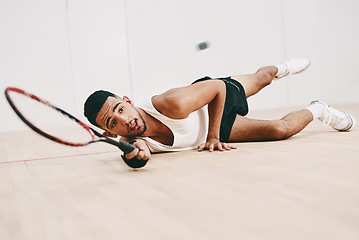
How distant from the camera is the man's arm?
145 cm

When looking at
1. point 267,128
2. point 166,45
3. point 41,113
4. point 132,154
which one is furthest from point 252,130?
point 166,45

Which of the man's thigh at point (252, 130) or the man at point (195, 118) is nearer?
the man at point (195, 118)

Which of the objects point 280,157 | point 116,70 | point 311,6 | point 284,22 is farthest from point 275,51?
point 280,157

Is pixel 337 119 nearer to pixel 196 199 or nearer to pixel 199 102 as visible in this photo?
pixel 199 102

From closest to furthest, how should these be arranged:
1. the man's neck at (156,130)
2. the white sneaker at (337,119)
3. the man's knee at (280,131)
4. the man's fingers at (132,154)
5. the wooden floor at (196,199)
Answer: the wooden floor at (196,199) → the man's fingers at (132,154) → the man's neck at (156,130) → the man's knee at (280,131) → the white sneaker at (337,119)

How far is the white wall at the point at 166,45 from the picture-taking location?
4.91 meters

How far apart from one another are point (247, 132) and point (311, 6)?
4.87 metres

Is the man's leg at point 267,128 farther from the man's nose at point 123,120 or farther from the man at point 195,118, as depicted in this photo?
the man's nose at point 123,120

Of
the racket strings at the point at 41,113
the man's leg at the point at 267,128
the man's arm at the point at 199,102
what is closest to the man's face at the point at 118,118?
the man's arm at the point at 199,102

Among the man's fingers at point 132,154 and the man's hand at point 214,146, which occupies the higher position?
the man's fingers at point 132,154

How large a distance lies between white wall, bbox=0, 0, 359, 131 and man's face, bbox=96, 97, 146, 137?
373 centimetres

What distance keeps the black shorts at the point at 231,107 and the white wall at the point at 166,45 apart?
3587 millimetres

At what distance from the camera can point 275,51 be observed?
591 centimetres

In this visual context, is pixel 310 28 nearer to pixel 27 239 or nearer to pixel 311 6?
pixel 311 6
